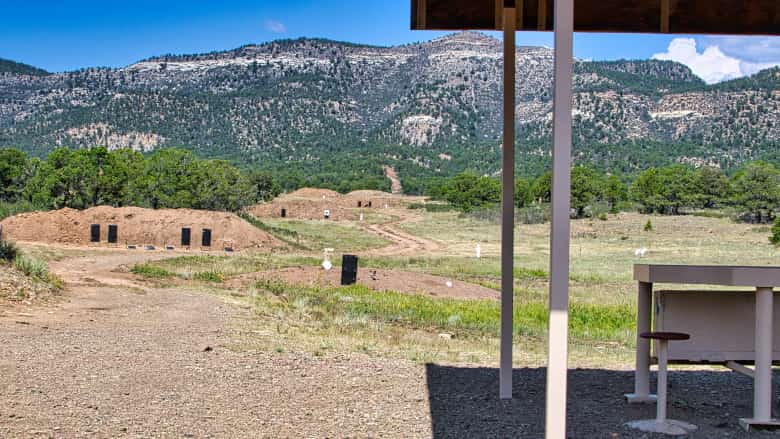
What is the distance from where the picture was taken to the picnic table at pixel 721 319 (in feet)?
20.3

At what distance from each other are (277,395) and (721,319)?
11.7ft

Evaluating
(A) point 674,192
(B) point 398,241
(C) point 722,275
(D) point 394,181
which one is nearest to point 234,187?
(B) point 398,241

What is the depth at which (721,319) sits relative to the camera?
6.71m

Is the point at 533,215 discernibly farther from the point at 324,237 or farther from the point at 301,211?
the point at 324,237

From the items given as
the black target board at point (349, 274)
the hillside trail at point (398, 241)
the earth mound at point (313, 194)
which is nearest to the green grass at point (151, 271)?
the black target board at point (349, 274)

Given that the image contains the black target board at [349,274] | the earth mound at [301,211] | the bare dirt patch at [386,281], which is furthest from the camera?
the earth mound at [301,211]

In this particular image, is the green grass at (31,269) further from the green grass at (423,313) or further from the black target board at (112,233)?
the black target board at (112,233)

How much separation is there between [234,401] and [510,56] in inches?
139

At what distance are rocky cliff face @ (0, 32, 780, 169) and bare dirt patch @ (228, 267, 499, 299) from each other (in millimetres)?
59719

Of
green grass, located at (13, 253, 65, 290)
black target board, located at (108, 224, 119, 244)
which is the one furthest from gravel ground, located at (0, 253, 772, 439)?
black target board, located at (108, 224, 119, 244)

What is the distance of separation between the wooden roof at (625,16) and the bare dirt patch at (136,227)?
2535 cm

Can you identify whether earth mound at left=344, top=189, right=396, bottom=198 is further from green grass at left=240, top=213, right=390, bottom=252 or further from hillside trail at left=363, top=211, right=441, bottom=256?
green grass at left=240, top=213, right=390, bottom=252

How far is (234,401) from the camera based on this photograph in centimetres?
747

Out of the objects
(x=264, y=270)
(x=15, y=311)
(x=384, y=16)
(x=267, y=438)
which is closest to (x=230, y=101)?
(x=384, y=16)
